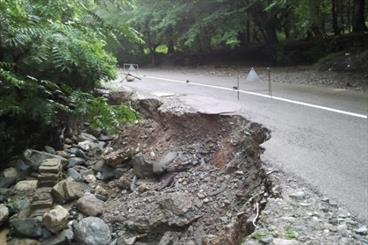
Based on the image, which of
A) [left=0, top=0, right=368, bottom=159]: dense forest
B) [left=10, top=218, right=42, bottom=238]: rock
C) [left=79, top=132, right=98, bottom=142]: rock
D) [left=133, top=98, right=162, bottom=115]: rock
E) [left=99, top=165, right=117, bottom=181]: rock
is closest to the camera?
[left=0, top=0, right=368, bottom=159]: dense forest

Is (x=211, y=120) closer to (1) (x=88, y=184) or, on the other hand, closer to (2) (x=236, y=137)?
(2) (x=236, y=137)

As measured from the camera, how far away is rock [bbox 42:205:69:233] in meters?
4.82

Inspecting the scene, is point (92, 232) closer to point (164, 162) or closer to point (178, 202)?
point (178, 202)

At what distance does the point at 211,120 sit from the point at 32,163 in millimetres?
3210

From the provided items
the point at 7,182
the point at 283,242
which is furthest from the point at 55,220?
the point at 283,242

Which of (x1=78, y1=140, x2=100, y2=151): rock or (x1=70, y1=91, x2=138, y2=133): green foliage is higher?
(x1=70, y1=91, x2=138, y2=133): green foliage

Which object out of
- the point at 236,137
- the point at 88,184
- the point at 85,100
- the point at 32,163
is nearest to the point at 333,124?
the point at 236,137

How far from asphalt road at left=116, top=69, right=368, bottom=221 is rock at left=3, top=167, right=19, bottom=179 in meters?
3.42

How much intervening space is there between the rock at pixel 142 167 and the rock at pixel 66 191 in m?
0.99

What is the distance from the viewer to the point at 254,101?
23.6 feet

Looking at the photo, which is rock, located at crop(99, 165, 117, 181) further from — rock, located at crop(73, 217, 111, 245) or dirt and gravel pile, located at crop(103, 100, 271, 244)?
rock, located at crop(73, 217, 111, 245)

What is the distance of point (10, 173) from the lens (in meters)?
5.71

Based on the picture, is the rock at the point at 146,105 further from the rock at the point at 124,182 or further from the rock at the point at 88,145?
the rock at the point at 124,182

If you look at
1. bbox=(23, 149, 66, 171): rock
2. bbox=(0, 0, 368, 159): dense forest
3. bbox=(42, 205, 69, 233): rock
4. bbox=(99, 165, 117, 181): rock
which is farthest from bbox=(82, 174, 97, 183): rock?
bbox=(42, 205, 69, 233): rock
